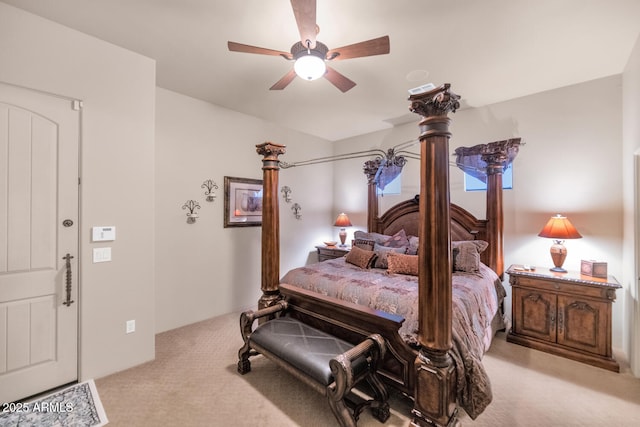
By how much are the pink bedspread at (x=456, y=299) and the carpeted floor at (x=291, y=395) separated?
36 centimetres

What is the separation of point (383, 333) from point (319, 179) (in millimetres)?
3729

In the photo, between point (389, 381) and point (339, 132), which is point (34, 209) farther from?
point (339, 132)

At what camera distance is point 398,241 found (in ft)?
12.7

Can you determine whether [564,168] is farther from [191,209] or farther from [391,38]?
[191,209]

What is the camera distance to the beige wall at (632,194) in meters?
2.43

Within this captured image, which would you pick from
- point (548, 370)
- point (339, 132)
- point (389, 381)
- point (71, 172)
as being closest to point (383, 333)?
point (389, 381)

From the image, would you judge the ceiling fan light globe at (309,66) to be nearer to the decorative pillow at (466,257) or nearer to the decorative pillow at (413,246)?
the decorative pillow at (466,257)

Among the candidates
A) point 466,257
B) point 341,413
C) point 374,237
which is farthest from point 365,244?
point 341,413

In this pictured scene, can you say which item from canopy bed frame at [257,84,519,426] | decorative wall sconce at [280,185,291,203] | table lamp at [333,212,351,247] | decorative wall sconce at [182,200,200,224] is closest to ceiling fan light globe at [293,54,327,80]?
canopy bed frame at [257,84,519,426]

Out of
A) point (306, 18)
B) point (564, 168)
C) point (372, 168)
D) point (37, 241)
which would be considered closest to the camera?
point (306, 18)

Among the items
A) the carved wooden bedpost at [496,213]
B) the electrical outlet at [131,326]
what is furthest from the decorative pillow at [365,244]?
the electrical outlet at [131,326]

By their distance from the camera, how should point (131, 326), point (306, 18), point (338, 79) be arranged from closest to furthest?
point (306, 18)
point (338, 79)
point (131, 326)

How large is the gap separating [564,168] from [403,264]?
222cm

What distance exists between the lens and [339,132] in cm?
516
